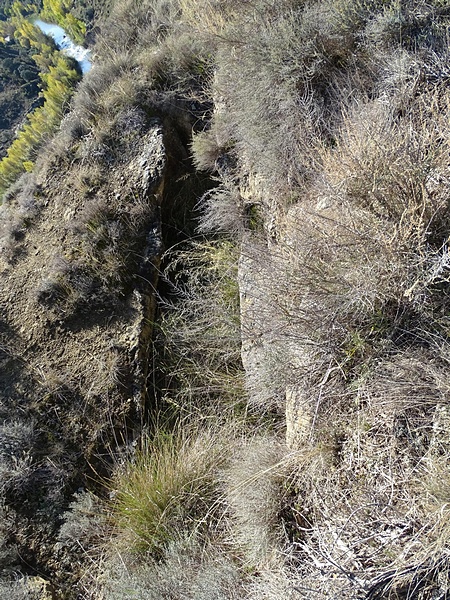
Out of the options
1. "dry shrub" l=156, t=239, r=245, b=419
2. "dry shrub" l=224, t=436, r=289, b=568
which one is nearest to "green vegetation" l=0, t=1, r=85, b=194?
"dry shrub" l=156, t=239, r=245, b=419

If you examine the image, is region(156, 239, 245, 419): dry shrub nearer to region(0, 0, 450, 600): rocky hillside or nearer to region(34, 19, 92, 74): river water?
region(0, 0, 450, 600): rocky hillside

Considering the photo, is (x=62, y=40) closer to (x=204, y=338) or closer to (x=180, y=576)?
(x=204, y=338)

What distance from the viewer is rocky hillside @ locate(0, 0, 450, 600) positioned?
75.3 inches

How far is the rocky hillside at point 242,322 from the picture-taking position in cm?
191

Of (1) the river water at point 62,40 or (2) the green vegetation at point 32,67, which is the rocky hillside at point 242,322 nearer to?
(2) the green vegetation at point 32,67

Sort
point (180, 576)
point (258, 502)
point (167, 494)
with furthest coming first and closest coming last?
point (167, 494)
point (180, 576)
point (258, 502)

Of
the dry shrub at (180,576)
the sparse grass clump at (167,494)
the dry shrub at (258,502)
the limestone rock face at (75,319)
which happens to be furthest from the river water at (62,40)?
the dry shrub at (180,576)

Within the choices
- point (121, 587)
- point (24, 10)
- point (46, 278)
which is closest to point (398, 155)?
point (121, 587)

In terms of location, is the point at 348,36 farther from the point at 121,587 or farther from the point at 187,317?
the point at 121,587

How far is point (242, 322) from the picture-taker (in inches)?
123

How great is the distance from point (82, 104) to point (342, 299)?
16.9 feet

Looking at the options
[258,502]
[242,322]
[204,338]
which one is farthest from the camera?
[204,338]

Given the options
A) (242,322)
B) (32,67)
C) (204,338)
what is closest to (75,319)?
A: (204,338)

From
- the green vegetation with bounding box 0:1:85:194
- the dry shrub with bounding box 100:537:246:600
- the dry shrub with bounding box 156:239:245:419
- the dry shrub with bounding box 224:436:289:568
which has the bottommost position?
the dry shrub with bounding box 100:537:246:600
